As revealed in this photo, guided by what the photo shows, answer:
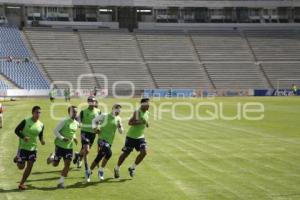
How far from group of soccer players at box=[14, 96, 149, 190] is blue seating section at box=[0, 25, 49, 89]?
6197cm

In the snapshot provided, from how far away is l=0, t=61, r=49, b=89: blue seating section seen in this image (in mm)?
77875

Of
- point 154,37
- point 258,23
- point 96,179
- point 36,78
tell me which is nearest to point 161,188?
point 96,179

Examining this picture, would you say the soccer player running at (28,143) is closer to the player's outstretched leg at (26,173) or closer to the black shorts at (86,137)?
the player's outstretched leg at (26,173)

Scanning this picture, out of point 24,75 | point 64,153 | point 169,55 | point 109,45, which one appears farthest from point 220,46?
point 64,153

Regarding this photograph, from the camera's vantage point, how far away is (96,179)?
54.4 feet

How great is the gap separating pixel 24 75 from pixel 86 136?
64.8 m

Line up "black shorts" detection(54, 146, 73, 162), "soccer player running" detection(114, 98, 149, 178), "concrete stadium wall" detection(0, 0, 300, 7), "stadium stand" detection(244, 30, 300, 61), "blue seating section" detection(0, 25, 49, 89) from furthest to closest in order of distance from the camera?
"stadium stand" detection(244, 30, 300, 61), "concrete stadium wall" detection(0, 0, 300, 7), "blue seating section" detection(0, 25, 49, 89), "soccer player running" detection(114, 98, 149, 178), "black shorts" detection(54, 146, 73, 162)

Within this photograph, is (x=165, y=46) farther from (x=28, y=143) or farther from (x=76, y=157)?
(x=28, y=143)

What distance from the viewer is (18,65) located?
268 feet

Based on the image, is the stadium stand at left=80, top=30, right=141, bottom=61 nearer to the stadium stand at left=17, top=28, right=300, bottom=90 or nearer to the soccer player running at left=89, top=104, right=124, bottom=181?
the stadium stand at left=17, top=28, right=300, bottom=90

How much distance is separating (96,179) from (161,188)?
7.87 ft

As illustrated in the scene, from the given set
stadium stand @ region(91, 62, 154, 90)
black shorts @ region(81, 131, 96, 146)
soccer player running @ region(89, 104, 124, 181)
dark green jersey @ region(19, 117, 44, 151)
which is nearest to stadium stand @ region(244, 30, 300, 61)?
stadium stand @ region(91, 62, 154, 90)

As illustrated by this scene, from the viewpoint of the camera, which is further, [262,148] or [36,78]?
[36,78]

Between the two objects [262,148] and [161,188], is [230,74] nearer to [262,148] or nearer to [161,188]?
[262,148]
